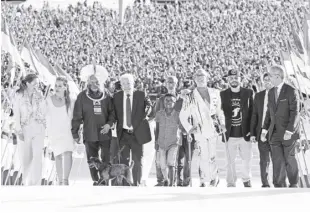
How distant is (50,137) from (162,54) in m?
24.3

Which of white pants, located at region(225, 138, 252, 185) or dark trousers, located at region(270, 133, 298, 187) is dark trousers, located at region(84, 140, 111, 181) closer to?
white pants, located at region(225, 138, 252, 185)

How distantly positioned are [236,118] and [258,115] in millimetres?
287

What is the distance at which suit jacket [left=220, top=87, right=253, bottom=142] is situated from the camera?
1134 cm

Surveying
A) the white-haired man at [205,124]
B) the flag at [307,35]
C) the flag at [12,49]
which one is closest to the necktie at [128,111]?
the white-haired man at [205,124]

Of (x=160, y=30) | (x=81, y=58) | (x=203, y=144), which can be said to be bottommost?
(x=203, y=144)

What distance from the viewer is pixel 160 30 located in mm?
41719

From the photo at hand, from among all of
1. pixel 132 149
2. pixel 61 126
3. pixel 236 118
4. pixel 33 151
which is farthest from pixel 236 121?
pixel 33 151

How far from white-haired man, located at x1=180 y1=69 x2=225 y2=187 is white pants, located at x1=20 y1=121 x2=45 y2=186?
66.2 inches

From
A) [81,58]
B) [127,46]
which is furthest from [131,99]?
[127,46]

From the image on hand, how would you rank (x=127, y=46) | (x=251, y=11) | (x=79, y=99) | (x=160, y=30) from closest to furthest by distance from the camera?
(x=79, y=99)
(x=127, y=46)
(x=160, y=30)
(x=251, y=11)

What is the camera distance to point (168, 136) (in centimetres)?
1150

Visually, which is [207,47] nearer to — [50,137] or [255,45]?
[255,45]

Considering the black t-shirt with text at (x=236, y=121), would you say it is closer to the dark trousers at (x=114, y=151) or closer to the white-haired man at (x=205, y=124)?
the white-haired man at (x=205, y=124)

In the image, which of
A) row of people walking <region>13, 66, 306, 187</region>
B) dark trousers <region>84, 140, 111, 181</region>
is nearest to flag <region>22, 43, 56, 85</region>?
row of people walking <region>13, 66, 306, 187</region>
